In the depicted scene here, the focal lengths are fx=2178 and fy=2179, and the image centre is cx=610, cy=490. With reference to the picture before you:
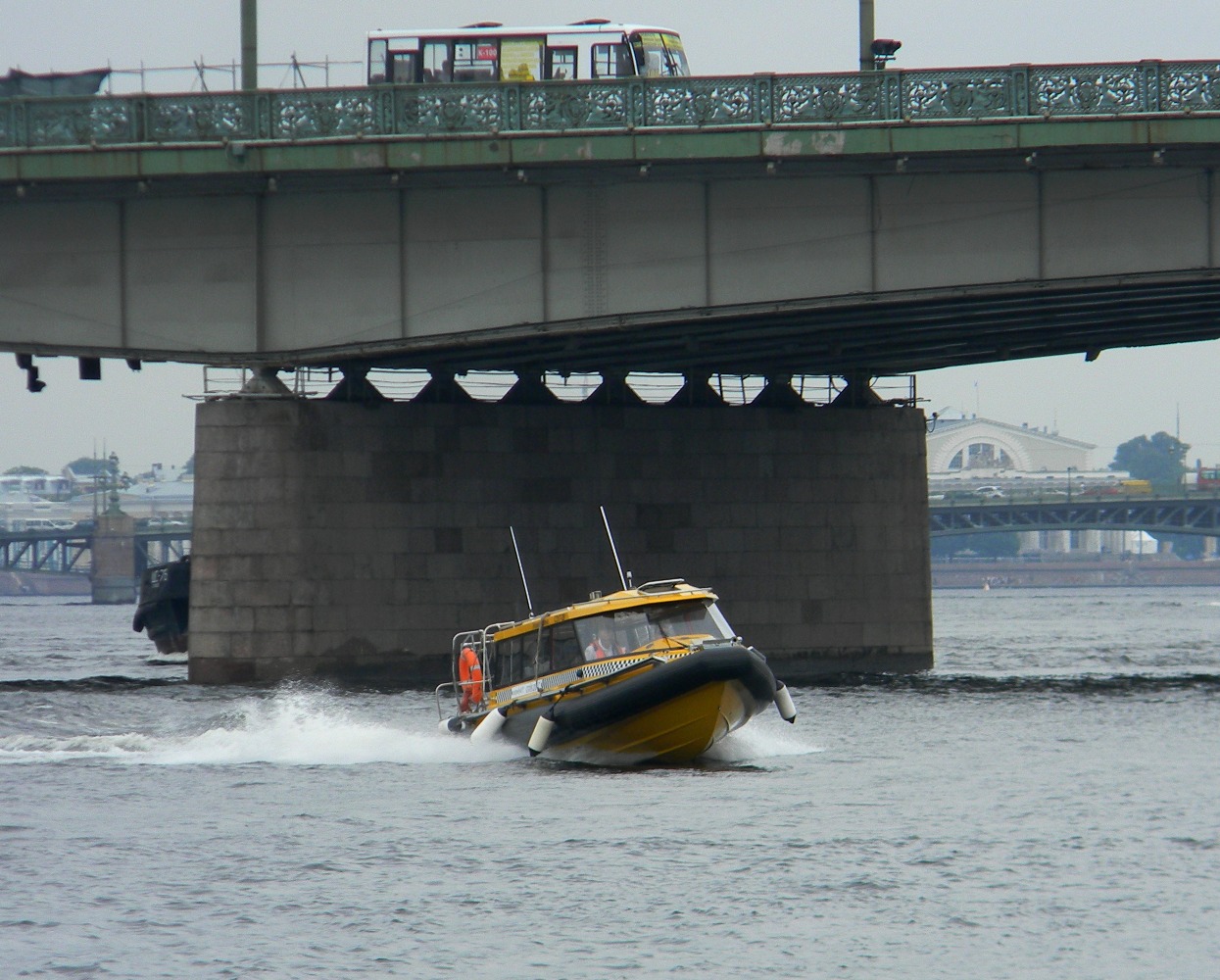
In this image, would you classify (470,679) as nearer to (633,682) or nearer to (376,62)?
(633,682)

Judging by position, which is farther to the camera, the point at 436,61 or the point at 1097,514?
the point at 1097,514

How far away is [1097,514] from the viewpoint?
160 m

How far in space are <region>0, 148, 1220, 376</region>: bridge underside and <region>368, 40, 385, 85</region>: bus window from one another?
2530mm

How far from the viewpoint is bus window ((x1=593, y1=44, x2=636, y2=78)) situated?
43.3 m

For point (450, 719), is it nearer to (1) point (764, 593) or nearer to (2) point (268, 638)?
(2) point (268, 638)

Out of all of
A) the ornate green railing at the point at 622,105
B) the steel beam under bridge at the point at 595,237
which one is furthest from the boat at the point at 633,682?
the ornate green railing at the point at 622,105

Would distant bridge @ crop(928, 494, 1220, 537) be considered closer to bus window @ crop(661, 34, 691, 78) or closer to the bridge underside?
bus window @ crop(661, 34, 691, 78)

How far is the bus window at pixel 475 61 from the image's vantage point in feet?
143

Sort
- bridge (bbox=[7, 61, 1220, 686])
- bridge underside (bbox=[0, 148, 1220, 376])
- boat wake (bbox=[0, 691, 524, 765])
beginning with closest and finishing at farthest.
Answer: boat wake (bbox=[0, 691, 524, 765]) < bridge (bbox=[7, 61, 1220, 686]) < bridge underside (bbox=[0, 148, 1220, 376])

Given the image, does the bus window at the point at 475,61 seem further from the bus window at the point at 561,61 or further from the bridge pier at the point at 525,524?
the bridge pier at the point at 525,524

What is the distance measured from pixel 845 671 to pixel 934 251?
14679 mm

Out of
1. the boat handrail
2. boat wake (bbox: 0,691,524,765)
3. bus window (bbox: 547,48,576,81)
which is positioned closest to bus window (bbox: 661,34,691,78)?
bus window (bbox: 547,48,576,81)

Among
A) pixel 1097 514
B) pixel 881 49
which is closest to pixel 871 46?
pixel 881 49

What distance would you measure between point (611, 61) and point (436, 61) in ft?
11.6
